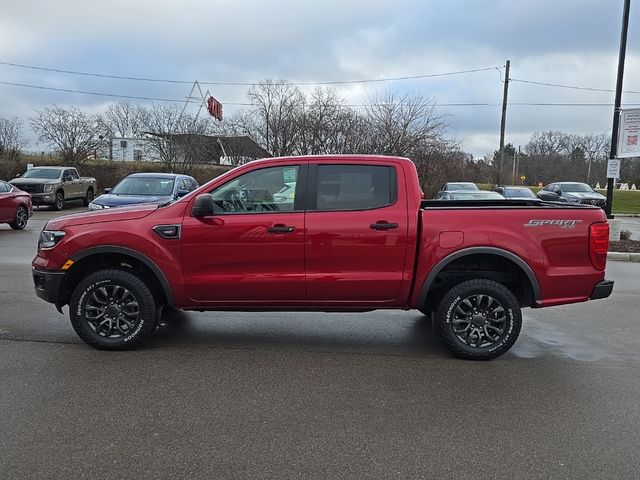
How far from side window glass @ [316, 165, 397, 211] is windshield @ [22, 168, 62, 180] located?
Result: 2066cm

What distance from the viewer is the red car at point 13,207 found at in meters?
14.6

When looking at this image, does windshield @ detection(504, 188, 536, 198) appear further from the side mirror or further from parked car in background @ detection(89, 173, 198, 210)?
the side mirror

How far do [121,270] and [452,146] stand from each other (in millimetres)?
23502

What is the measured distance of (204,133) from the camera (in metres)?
34.2

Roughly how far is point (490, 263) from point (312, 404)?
2.30 meters

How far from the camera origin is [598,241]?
4.79 metres

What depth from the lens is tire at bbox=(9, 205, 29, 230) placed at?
595 inches

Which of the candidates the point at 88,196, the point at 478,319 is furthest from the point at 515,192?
the point at 478,319

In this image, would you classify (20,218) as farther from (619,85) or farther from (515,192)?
(515,192)

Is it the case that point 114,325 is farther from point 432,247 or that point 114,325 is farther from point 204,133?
point 204,133

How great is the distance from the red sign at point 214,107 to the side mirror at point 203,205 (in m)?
40.4

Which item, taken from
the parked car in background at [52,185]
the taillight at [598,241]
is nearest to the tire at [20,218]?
the parked car in background at [52,185]

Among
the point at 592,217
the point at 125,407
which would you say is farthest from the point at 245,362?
the point at 592,217

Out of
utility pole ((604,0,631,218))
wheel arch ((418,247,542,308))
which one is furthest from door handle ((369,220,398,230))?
utility pole ((604,0,631,218))
